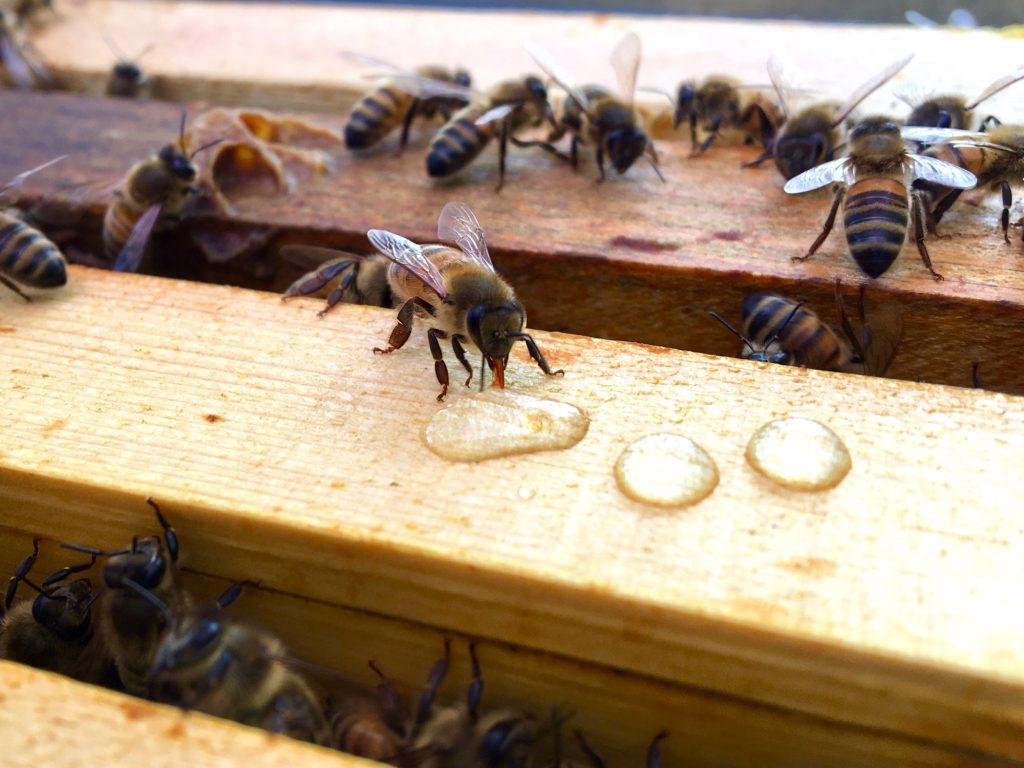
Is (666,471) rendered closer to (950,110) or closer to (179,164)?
(950,110)

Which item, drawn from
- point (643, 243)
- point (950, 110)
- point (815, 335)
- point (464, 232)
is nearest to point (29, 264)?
point (464, 232)

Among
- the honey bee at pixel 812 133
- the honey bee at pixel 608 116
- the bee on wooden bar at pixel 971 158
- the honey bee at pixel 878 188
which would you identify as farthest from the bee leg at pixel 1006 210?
the honey bee at pixel 608 116

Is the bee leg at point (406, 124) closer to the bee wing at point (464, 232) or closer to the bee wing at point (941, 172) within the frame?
the bee wing at point (464, 232)

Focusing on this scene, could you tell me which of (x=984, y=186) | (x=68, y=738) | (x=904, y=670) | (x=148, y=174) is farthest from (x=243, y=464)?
(x=984, y=186)

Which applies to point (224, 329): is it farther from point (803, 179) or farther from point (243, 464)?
point (803, 179)

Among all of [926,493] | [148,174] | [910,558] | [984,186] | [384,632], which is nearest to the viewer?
[910,558]
